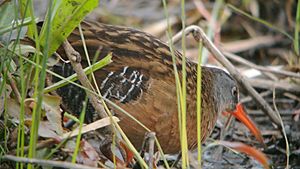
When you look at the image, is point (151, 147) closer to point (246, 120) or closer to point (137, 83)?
point (137, 83)

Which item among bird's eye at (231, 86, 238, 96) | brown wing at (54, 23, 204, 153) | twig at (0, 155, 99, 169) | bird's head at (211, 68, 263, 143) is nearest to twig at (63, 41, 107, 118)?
twig at (0, 155, 99, 169)

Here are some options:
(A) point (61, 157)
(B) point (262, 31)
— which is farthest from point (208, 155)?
(B) point (262, 31)

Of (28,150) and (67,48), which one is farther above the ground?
(67,48)

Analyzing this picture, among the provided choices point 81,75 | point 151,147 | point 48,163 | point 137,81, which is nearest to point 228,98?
point 137,81

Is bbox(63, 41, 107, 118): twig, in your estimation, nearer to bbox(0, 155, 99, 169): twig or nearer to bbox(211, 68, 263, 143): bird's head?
bbox(0, 155, 99, 169): twig

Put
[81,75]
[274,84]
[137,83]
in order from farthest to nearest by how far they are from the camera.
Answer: [274,84] < [137,83] < [81,75]

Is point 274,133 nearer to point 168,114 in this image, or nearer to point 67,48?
point 168,114

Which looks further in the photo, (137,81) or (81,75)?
(137,81)
